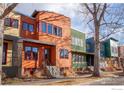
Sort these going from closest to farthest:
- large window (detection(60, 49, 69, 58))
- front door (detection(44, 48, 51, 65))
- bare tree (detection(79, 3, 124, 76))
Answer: bare tree (detection(79, 3, 124, 76)), large window (detection(60, 49, 69, 58)), front door (detection(44, 48, 51, 65))

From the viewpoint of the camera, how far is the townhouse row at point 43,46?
1014 cm

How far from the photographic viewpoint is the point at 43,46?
12188 mm

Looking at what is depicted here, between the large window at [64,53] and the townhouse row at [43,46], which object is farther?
the large window at [64,53]

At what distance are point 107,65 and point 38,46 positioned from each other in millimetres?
3091

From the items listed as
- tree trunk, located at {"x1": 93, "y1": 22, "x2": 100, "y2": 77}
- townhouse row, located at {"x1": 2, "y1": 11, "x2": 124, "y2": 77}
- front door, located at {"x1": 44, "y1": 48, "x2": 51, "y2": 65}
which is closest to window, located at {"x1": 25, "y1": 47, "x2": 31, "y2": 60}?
townhouse row, located at {"x1": 2, "y1": 11, "x2": 124, "y2": 77}

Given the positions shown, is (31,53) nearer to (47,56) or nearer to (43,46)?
(43,46)

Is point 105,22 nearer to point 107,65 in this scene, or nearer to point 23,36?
point 107,65

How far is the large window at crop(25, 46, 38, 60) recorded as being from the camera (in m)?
10.8

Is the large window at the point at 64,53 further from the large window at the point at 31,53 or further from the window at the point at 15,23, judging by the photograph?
the window at the point at 15,23

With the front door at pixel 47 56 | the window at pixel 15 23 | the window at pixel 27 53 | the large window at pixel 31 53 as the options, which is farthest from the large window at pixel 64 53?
the window at pixel 15 23

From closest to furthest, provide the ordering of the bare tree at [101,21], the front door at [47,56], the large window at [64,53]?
the bare tree at [101,21] → the large window at [64,53] → the front door at [47,56]

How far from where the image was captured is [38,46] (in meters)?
11.6

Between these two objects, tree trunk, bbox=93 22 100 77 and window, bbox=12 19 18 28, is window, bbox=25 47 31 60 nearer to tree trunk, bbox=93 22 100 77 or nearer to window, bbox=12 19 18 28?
window, bbox=12 19 18 28
